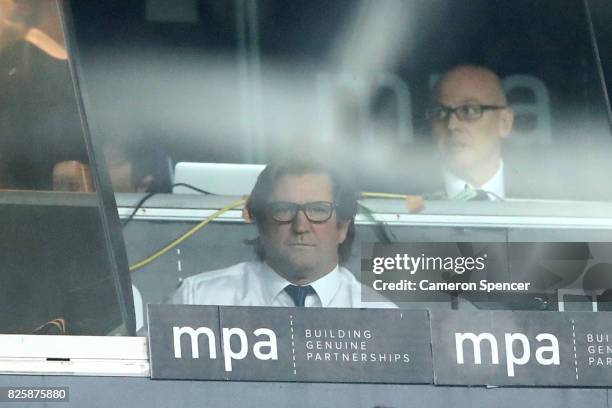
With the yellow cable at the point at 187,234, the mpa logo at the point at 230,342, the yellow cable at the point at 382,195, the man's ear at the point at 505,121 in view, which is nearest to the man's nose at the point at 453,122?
the man's ear at the point at 505,121

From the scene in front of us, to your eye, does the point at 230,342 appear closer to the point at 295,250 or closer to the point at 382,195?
the point at 295,250

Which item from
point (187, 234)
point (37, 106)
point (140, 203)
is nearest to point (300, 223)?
point (187, 234)

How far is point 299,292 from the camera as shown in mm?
3463

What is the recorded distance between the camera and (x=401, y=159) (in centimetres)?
347

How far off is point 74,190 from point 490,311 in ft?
3.65

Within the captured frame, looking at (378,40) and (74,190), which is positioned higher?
(378,40)

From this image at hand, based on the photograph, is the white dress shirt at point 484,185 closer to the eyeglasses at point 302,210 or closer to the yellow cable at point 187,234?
the eyeglasses at point 302,210

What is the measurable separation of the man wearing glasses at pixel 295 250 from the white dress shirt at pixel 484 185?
0.25 m

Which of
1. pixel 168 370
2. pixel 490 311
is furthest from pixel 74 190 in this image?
pixel 490 311

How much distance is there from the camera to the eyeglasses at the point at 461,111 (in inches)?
136

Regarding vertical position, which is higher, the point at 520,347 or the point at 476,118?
the point at 476,118

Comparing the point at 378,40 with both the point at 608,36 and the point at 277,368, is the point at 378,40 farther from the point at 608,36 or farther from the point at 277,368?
the point at 277,368

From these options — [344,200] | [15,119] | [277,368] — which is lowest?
[277,368]

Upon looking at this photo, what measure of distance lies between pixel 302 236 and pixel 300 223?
35 millimetres
